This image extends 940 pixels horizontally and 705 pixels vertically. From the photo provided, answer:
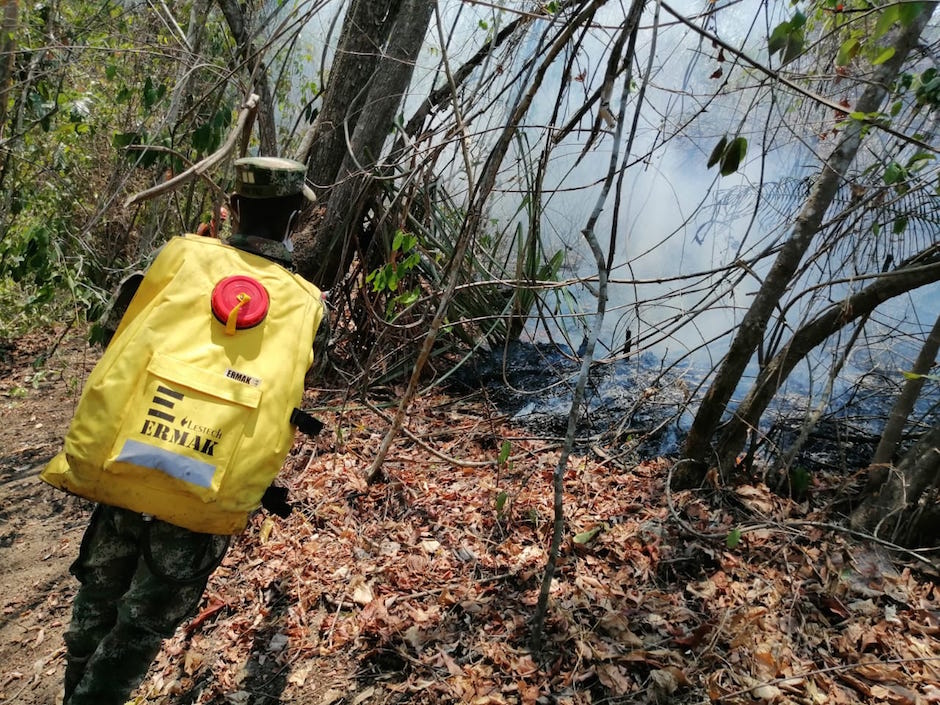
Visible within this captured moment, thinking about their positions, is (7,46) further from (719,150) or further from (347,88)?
(719,150)

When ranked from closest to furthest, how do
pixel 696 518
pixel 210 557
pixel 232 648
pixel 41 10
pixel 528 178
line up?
pixel 210 557 < pixel 232 648 < pixel 696 518 < pixel 528 178 < pixel 41 10

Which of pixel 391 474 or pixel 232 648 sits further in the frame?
pixel 391 474

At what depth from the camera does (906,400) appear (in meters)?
3.04

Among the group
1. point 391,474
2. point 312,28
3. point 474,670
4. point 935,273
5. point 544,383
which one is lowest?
point 474,670

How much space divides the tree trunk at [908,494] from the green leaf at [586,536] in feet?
3.99

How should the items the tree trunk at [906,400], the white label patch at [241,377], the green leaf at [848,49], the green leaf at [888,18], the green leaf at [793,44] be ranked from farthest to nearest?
the tree trunk at [906,400] → the green leaf at [793,44] → the green leaf at [848,49] → the white label patch at [241,377] → the green leaf at [888,18]

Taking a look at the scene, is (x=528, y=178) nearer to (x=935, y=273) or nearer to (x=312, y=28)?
(x=935, y=273)

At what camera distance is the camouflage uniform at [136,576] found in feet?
6.68

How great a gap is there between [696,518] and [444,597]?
135 centimetres

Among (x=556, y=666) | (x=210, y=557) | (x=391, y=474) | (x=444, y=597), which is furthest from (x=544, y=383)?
(x=210, y=557)

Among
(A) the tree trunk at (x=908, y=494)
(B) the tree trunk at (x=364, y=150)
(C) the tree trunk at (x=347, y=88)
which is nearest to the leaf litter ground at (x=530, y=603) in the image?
(A) the tree trunk at (x=908, y=494)

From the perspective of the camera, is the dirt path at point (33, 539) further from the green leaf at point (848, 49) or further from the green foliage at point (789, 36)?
the green leaf at point (848, 49)

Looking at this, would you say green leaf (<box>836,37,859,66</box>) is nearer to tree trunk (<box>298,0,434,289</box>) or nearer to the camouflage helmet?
the camouflage helmet

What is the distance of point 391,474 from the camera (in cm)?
395
